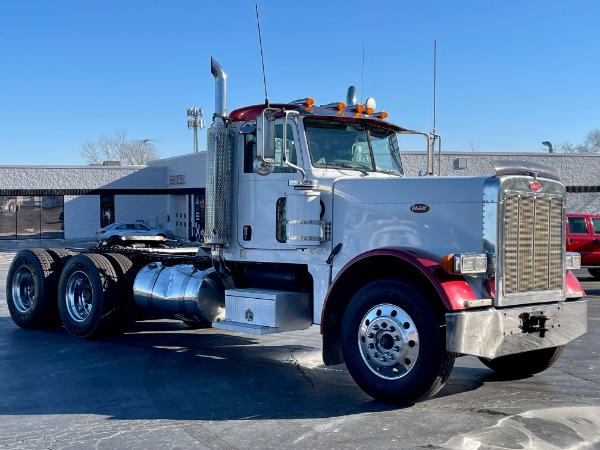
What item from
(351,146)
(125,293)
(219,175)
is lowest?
(125,293)

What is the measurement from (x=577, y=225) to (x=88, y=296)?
1380cm

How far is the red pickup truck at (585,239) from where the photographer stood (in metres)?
19.4

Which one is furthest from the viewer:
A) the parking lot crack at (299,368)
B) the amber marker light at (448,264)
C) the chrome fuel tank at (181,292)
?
the chrome fuel tank at (181,292)

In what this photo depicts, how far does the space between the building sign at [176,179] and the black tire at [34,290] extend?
32.0 meters

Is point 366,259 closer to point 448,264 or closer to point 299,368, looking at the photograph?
point 448,264

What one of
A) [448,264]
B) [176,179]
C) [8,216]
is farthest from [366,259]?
[8,216]

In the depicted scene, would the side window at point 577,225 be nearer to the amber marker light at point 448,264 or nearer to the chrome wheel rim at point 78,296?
the chrome wheel rim at point 78,296

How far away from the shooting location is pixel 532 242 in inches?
278

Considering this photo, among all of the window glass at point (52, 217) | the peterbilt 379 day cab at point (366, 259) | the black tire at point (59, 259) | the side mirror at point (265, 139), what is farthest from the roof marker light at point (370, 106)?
the window glass at point (52, 217)

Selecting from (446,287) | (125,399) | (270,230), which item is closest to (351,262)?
(446,287)

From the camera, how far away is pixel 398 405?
6828mm

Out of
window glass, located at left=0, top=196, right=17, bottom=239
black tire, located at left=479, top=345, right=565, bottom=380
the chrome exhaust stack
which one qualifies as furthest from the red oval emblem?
window glass, located at left=0, top=196, right=17, bottom=239

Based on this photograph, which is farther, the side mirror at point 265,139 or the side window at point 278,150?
the side window at point 278,150

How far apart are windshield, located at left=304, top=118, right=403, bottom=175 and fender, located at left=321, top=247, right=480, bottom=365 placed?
1.36 m
